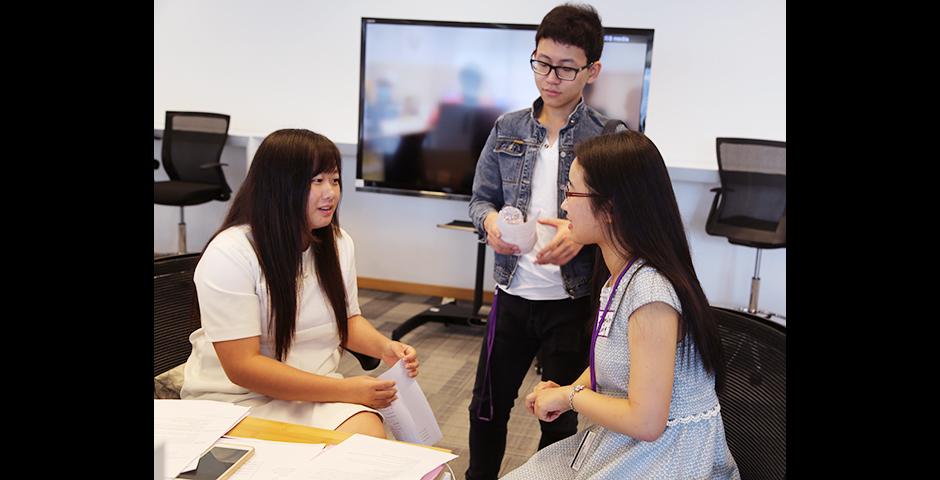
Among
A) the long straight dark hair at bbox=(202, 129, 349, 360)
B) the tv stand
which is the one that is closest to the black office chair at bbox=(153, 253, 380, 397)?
the long straight dark hair at bbox=(202, 129, 349, 360)

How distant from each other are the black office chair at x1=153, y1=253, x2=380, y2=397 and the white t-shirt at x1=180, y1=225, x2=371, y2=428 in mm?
96

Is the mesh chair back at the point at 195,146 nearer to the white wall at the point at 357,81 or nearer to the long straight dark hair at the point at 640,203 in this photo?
the white wall at the point at 357,81

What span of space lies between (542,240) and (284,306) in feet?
2.19

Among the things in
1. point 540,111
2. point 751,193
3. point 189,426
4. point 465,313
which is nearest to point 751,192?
point 751,193

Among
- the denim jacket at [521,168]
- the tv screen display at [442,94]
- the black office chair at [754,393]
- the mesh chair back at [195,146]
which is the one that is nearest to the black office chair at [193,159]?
the mesh chair back at [195,146]

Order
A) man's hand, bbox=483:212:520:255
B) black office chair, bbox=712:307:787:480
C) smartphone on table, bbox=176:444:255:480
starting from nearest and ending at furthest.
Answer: smartphone on table, bbox=176:444:255:480 → black office chair, bbox=712:307:787:480 → man's hand, bbox=483:212:520:255

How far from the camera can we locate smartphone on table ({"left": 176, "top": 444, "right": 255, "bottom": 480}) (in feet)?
3.43

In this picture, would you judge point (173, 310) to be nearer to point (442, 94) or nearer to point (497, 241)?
point (497, 241)

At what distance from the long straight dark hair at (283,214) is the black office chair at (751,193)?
9.95 feet

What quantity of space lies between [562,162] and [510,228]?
23cm

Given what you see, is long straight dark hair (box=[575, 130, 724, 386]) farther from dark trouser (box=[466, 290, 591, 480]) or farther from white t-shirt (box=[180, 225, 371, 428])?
white t-shirt (box=[180, 225, 371, 428])

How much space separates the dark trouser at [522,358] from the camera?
1.89m

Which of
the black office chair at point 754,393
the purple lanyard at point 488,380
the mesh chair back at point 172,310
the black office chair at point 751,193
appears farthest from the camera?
the black office chair at point 751,193
